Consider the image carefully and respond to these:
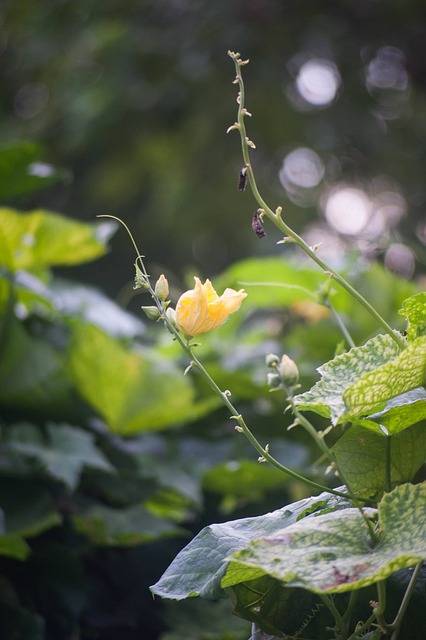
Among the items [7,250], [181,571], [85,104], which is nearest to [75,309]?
[7,250]

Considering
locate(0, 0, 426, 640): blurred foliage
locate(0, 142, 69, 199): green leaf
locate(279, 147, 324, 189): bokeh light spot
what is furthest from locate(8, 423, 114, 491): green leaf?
locate(279, 147, 324, 189): bokeh light spot

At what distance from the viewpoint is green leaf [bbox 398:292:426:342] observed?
473 millimetres

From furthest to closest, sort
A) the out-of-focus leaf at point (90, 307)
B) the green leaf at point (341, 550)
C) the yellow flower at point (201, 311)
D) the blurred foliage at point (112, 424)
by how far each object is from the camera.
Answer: the out-of-focus leaf at point (90, 307) → the blurred foliage at point (112, 424) → the yellow flower at point (201, 311) → the green leaf at point (341, 550)

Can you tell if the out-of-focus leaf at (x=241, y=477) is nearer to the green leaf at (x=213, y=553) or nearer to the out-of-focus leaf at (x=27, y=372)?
the out-of-focus leaf at (x=27, y=372)

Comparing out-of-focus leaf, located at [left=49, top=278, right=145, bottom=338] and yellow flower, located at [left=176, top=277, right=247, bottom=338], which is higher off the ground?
yellow flower, located at [left=176, top=277, right=247, bottom=338]

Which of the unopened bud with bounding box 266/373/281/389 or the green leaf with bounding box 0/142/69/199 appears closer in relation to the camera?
the unopened bud with bounding box 266/373/281/389

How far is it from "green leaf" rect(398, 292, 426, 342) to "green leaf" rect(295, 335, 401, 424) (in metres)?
0.01

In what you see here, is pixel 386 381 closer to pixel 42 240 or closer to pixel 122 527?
pixel 122 527

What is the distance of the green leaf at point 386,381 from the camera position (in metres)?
0.42

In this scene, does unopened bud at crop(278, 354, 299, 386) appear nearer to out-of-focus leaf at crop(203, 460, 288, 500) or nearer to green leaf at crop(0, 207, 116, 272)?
out-of-focus leaf at crop(203, 460, 288, 500)

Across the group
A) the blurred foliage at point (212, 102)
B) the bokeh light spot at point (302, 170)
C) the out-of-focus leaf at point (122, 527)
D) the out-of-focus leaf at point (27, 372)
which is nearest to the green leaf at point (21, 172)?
the out-of-focus leaf at point (27, 372)

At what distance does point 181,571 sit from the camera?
18.6 inches

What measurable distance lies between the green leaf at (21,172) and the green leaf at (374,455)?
2.04ft

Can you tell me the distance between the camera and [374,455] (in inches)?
19.7
